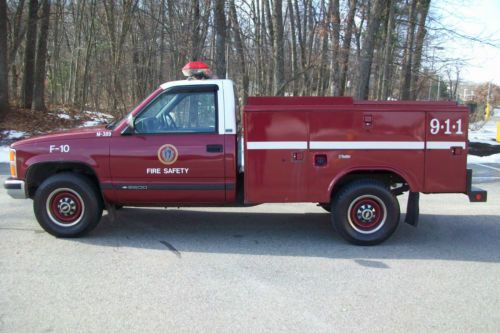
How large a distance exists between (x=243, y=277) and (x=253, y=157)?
153cm

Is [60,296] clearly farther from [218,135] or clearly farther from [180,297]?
[218,135]

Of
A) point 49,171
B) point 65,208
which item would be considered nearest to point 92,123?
point 49,171

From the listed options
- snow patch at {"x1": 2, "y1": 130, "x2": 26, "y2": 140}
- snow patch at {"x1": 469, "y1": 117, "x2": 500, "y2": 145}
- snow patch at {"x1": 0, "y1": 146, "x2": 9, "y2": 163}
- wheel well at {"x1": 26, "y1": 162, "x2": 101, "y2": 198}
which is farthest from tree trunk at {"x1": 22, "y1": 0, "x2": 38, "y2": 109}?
snow patch at {"x1": 469, "y1": 117, "x2": 500, "y2": 145}

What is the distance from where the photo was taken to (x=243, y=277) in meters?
4.66

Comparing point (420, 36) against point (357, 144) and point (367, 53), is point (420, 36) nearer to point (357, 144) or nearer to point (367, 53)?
point (367, 53)

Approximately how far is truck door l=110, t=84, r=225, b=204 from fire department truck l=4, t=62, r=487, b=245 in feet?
0.04

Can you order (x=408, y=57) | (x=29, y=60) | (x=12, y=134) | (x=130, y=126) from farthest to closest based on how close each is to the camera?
(x=29, y=60) < (x=408, y=57) < (x=12, y=134) < (x=130, y=126)

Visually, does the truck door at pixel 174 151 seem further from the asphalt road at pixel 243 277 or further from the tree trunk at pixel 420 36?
the tree trunk at pixel 420 36

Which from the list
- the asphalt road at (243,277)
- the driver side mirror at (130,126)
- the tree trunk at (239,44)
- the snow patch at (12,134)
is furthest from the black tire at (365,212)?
the snow patch at (12,134)

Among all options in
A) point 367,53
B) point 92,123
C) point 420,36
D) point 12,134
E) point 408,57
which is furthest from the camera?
point 92,123

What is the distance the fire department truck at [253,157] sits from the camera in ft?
18.1

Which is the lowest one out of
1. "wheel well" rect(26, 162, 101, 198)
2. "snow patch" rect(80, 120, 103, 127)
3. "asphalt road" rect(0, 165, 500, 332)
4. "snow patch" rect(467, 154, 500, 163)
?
"asphalt road" rect(0, 165, 500, 332)

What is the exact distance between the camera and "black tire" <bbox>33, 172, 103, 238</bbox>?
228 inches

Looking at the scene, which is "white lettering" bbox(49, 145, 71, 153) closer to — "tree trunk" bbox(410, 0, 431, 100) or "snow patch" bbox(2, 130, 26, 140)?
"snow patch" bbox(2, 130, 26, 140)
